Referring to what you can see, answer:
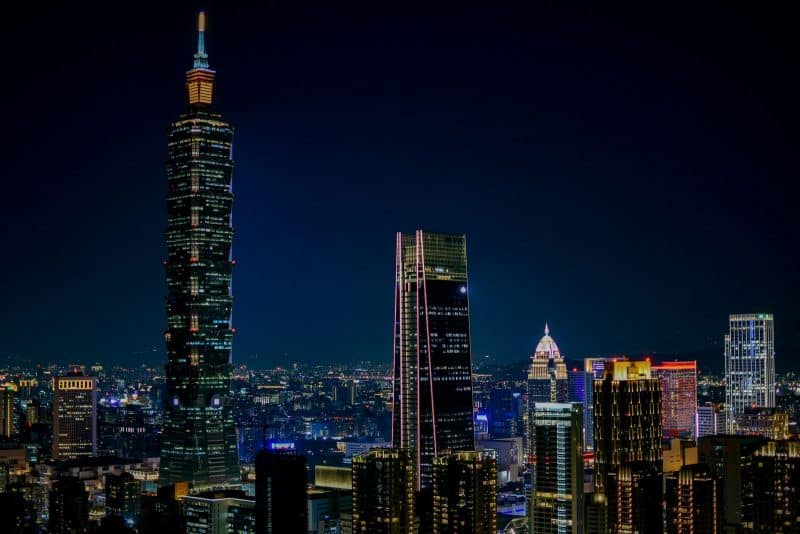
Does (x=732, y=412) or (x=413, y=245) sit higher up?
(x=413, y=245)

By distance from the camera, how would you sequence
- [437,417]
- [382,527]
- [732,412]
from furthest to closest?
[732,412] → [437,417] → [382,527]

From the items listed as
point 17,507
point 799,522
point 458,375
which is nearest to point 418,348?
point 458,375

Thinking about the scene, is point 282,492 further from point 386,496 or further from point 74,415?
point 74,415

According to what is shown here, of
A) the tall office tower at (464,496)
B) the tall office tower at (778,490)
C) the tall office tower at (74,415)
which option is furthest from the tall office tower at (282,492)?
the tall office tower at (74,415)

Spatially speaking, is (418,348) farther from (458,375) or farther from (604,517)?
(604,517)

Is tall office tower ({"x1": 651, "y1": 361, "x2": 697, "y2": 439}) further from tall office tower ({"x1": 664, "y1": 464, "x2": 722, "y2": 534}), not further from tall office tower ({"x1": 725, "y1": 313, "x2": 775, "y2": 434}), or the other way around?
tall office tower ({"x1": 664, "y1": 464, "x2": 722, "y2": 534})

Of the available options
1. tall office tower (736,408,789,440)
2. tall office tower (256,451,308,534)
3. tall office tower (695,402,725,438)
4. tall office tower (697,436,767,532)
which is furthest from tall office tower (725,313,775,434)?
tall office tower (256,451,308,534)
